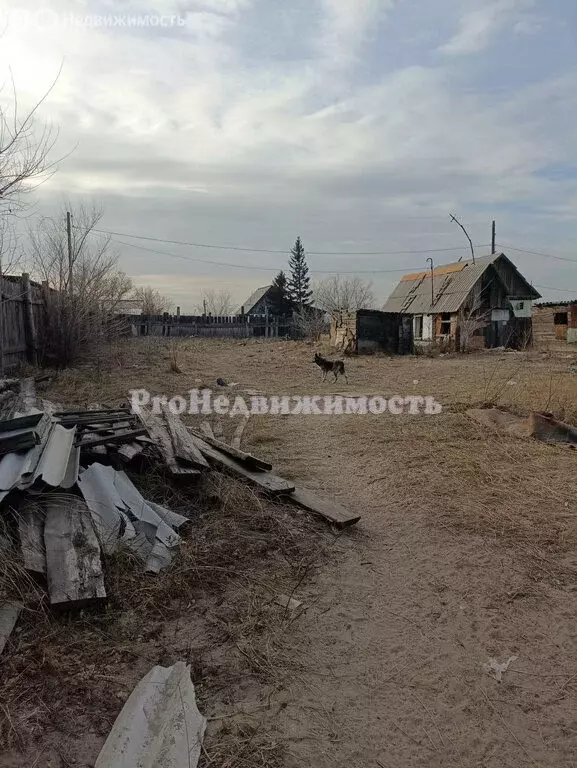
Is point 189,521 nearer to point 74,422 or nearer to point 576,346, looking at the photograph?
point 74,422

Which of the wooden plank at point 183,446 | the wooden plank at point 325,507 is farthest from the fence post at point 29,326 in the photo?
the wooden plank at point 325,507

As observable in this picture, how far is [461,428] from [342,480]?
2.78 meters

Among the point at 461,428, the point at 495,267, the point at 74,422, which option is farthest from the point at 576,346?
the point at 74,422

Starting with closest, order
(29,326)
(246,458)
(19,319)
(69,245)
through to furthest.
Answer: (246,458)
(19,319)
(29,326)
(69,245)

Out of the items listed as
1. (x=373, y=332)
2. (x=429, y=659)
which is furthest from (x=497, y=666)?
(x=373, y=332)

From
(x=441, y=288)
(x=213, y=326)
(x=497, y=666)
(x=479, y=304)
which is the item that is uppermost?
(x=441, y=288)

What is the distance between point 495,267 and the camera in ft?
93.6

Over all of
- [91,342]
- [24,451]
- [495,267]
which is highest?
[495,267]

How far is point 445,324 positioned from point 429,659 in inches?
1052

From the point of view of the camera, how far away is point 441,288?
29.4m

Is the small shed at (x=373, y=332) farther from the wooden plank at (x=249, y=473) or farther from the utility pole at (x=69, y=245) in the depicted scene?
the wooden plank at (x=249, y=473)

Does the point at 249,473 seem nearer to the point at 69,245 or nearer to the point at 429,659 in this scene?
the point at 429,659

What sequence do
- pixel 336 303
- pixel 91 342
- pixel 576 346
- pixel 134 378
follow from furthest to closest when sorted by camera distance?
pixel 336 303 → pixel 576 346 → pixel 91 342 → pixel 134 378

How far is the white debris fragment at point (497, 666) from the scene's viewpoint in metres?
2.59
